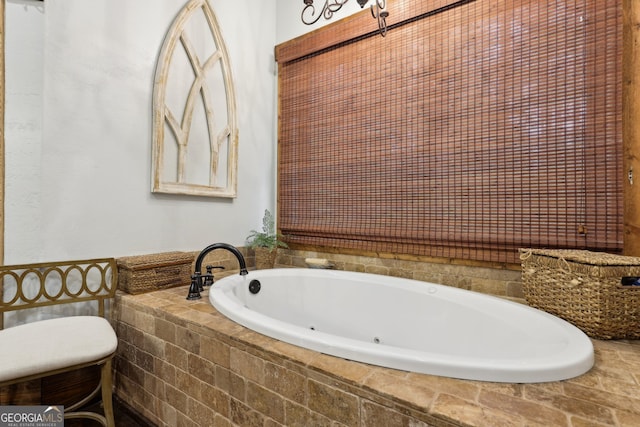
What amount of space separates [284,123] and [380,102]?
93 centimetres

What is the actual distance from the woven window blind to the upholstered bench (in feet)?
4.72

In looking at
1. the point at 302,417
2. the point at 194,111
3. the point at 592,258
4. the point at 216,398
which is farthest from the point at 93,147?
the point at 592,258

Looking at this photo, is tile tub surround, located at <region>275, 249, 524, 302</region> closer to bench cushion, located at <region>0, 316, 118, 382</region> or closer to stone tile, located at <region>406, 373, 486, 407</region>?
stone tile, located at <region>406, 373, 486, 407</region>

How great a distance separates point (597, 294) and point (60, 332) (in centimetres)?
214

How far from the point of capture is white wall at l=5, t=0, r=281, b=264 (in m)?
1.50

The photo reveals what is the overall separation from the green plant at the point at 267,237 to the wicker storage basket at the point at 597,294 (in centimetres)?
180

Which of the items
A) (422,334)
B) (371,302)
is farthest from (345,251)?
(422,334)

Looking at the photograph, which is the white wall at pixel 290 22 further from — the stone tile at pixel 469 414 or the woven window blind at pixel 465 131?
the stone tile at pixel 469 414

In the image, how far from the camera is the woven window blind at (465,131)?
4.92ft

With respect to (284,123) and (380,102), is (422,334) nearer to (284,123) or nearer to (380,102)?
(380,102)

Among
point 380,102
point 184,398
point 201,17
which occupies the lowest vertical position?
point 184,398

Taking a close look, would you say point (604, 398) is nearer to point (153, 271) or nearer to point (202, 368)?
point (202, 368)

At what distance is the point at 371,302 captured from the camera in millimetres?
1909

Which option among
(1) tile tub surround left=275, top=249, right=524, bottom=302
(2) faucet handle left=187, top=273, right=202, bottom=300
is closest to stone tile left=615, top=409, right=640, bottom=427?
(1) tile tub surround left=275, top=249, right=524, bottom=302
